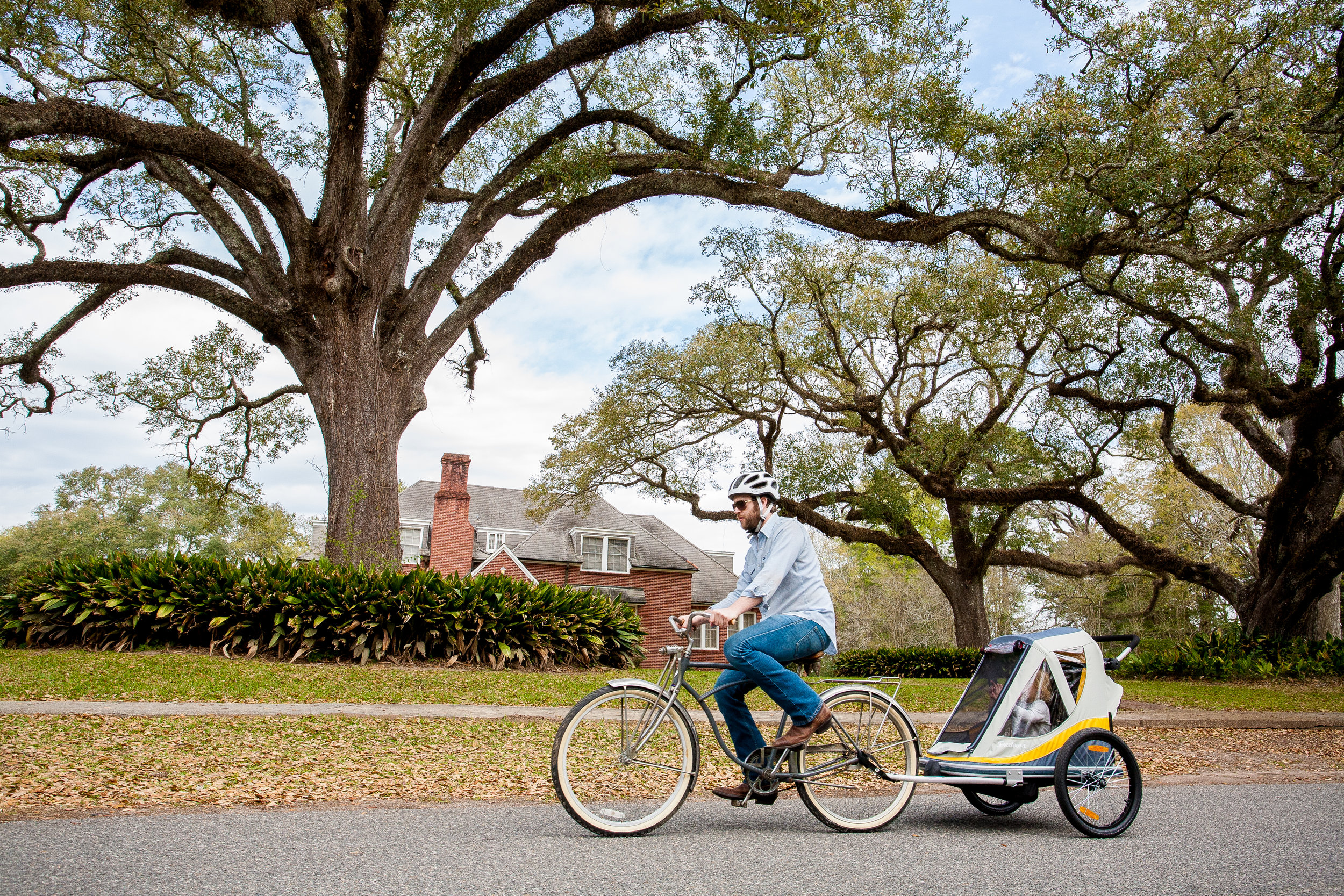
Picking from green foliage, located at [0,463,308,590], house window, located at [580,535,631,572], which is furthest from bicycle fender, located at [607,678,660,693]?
green foliage, located at [0,463,308,590]

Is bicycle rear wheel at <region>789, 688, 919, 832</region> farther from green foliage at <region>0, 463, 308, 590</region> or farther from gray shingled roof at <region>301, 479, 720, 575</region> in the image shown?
green foliage at <region>0, 463, 308, 590</region>

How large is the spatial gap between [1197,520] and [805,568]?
108 ft

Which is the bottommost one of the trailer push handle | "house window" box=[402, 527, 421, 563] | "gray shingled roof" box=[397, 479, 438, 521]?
the trailer push handle

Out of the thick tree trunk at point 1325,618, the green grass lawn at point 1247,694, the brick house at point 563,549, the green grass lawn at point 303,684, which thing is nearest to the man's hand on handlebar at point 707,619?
the green grass lawn at point 303,684

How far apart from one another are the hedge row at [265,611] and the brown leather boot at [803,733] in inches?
335

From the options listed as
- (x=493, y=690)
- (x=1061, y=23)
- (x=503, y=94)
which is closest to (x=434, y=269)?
(x=503, y=94)

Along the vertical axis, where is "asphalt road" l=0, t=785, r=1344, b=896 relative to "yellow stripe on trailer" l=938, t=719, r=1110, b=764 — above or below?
below

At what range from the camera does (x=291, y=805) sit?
477cm

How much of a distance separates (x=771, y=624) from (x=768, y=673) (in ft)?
0.86

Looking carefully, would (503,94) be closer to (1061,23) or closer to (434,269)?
(434,269)

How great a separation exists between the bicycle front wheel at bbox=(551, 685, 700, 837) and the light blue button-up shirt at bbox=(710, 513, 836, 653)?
0.68 metres

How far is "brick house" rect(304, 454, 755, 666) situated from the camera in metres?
31.5

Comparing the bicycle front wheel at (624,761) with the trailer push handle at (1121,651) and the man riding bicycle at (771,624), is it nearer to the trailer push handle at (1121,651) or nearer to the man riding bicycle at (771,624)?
the man riding bicycle at (771,624)

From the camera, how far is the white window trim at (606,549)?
33.9m
